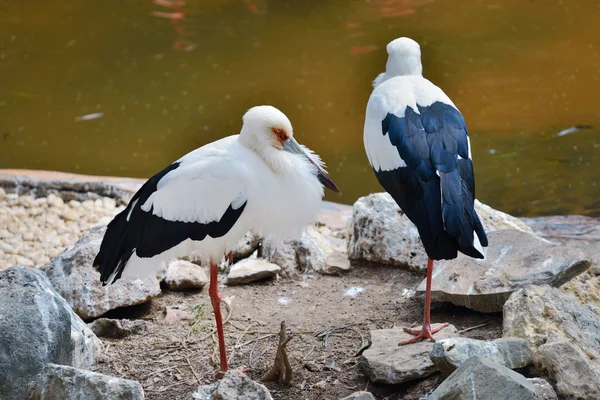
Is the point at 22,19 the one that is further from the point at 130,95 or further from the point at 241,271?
the point at 241,271

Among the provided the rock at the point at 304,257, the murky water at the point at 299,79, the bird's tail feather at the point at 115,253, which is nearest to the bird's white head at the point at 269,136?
the bird's tail feather at the point at 115,253

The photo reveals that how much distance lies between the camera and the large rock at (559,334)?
2932 millimetres

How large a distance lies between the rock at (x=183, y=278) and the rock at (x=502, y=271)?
1.17 meters

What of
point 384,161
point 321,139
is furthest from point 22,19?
point 384,161

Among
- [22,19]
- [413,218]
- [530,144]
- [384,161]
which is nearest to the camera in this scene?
[413,218]

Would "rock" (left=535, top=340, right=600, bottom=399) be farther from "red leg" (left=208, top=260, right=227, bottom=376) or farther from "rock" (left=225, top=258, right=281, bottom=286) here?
"rock" (left=225, top=258, right=281, bottom=286)

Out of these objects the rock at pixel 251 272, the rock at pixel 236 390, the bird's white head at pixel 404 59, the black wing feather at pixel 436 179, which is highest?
the bird's white head at pixel 404 59

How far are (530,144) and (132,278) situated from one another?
4.24 meters

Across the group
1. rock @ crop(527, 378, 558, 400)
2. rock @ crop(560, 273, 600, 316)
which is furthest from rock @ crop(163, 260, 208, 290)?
rock @ crop(527, 378, 558, 400)

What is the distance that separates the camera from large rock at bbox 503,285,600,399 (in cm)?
293

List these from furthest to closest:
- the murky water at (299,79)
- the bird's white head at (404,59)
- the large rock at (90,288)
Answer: the murky water at (299,79)
the bird's white head at (404,59)
the large rock at (90,288)

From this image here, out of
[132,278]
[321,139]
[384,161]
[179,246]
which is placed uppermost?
[384,161]

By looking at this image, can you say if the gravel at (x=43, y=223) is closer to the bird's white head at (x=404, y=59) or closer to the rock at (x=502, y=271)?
the bird's white head at (x=404, y=59)

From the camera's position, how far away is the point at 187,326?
388 centimetres
